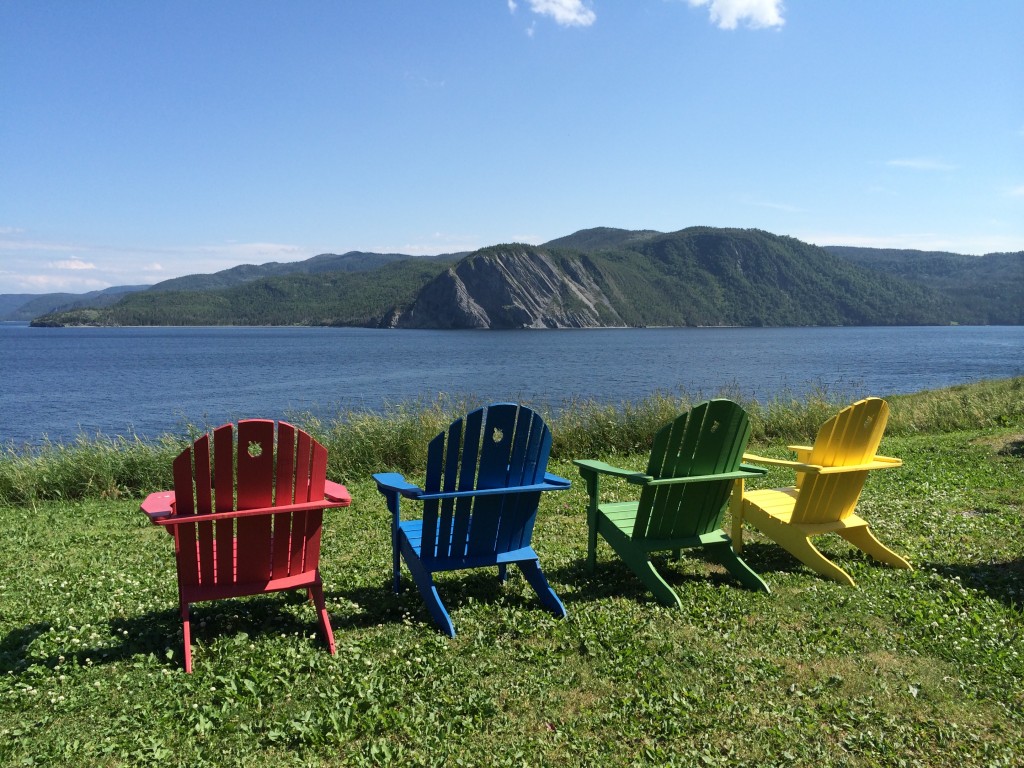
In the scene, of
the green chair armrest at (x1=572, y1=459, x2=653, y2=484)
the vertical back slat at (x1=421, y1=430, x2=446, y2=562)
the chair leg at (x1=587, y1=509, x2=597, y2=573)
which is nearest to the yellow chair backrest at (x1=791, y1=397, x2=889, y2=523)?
the green chair armrest at (x1=572, y1=459, x2=653, y2=484)

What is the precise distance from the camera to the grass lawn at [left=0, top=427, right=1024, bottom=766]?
2754 millimetres

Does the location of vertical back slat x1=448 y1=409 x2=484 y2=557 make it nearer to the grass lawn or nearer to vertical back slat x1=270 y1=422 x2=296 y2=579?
the grass lawn

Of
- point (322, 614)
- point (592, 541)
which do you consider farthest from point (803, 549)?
point (322, 614)

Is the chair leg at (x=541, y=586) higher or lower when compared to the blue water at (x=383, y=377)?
higher

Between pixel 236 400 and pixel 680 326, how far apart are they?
5075 inches

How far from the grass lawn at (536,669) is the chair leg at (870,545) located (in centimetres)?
15

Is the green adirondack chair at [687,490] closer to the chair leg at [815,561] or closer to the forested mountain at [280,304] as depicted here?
the chair leg at [815,561]

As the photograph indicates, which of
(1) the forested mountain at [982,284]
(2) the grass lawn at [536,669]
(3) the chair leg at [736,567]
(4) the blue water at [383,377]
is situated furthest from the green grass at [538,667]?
(1) the forested mountain at [982,284]

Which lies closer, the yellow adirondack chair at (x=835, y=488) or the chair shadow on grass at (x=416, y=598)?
the chair shadow on grass at (x=416, y=598)

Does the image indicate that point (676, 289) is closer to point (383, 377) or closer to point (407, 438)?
point (383, 377)

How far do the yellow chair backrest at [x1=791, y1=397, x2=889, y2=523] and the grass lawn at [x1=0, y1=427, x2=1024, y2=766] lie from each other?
462mm

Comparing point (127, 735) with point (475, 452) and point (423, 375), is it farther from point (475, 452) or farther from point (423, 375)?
point (423, 375)

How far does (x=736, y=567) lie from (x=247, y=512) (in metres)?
3.13

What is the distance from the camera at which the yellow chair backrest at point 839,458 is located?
4820mm
